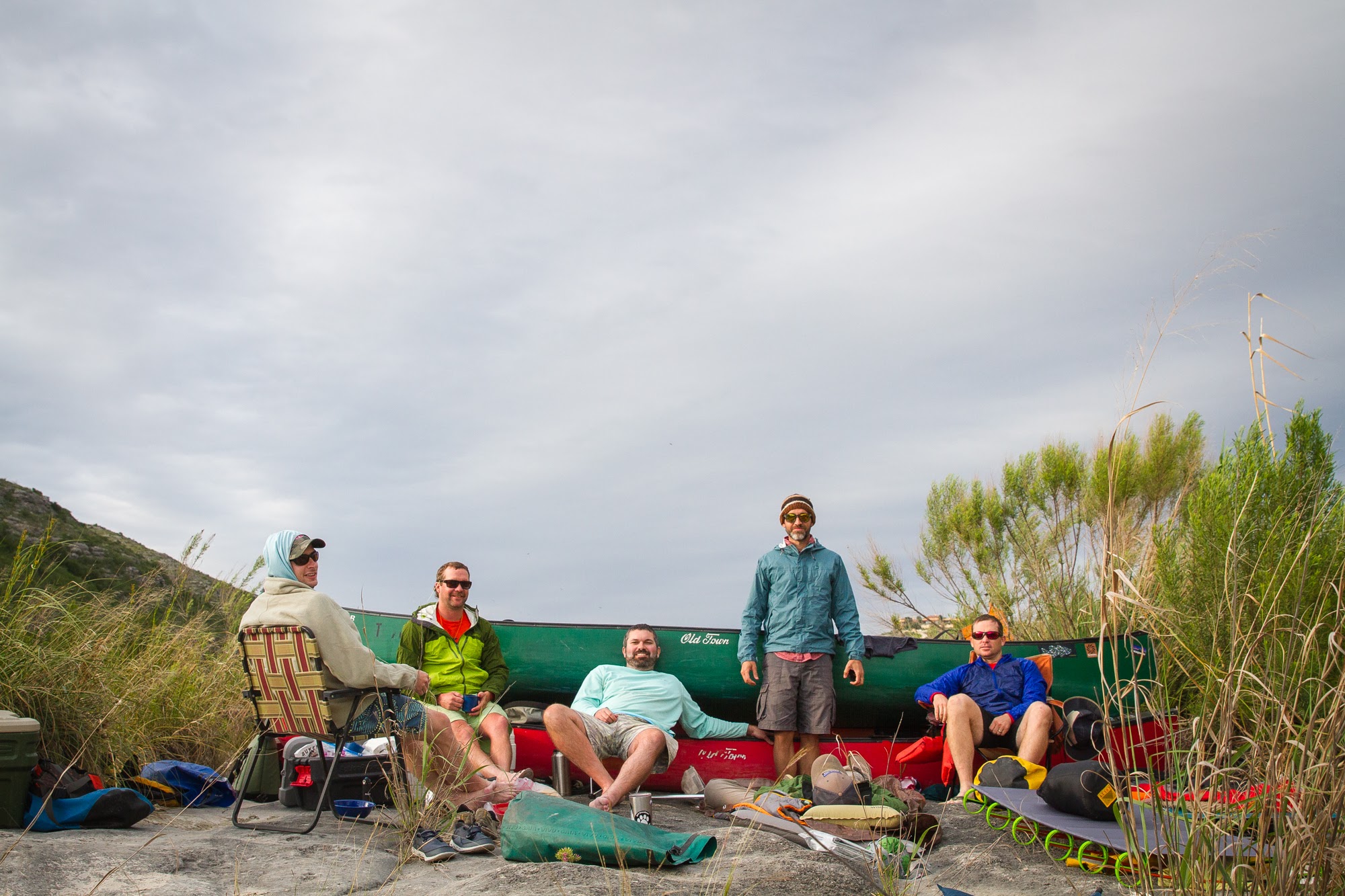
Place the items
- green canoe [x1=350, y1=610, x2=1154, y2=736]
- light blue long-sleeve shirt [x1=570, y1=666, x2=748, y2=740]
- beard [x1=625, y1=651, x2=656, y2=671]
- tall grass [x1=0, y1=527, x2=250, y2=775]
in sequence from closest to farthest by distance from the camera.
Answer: tall grass [x1=0, y1=527, x2=250, y2=775], light blue long-sleeve shirt [x1=570, y1=666, x2=748, y2=740], beard [x1=625, y1=651, x2=656, y2=671], green canoe [x1=350, y1=610, x2=1154, y2=736]

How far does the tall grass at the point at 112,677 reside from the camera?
4410 mm

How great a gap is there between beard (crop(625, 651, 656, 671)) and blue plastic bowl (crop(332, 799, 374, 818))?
1702 mm

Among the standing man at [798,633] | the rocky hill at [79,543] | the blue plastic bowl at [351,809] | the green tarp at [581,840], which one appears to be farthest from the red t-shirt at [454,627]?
the rocky hill at [79,543]

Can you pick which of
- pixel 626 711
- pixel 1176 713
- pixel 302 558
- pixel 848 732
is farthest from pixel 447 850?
pixel 848 732

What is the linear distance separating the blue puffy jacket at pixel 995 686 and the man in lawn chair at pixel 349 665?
8.21 ft

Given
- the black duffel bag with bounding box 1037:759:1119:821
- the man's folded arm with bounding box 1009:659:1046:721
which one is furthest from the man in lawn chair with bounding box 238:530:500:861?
the man's folded arm with bounding box 1009:659:1046:721

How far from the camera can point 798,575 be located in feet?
18.6

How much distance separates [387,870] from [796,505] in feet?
10.8

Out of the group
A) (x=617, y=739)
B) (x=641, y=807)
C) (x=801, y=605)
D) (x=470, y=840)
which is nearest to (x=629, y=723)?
(x=617, y=739)

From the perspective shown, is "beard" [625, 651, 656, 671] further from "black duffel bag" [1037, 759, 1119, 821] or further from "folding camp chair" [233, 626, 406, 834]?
"black duffel bag" [1037, 759, 1119, 821]

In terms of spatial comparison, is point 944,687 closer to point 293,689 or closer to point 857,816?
point 857,816

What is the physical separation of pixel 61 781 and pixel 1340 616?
4.35 metres

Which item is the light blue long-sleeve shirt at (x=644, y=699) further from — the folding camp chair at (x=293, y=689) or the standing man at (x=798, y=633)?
the folding camp chair at (x=293, y=689)

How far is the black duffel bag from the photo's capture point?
141 inches
